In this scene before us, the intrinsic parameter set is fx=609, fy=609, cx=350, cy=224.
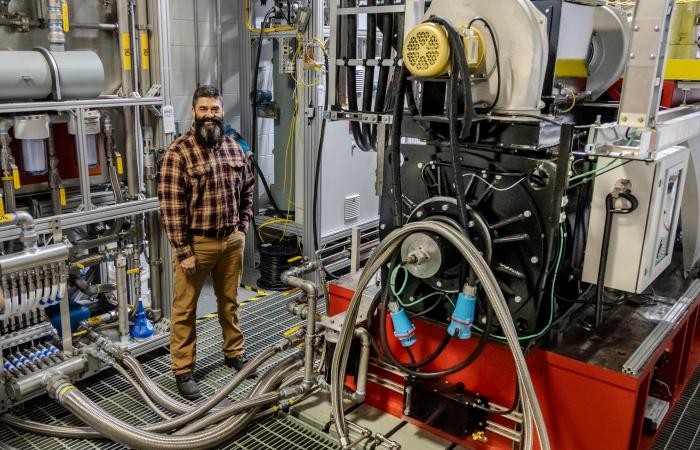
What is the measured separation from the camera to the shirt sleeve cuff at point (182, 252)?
347 cm

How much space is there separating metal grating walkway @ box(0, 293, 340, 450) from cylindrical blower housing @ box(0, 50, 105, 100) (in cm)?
174

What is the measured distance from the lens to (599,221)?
262 cm

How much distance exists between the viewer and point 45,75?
3242 mm

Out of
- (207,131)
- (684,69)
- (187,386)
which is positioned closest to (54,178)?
(207,131)

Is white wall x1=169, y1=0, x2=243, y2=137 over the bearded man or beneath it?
over

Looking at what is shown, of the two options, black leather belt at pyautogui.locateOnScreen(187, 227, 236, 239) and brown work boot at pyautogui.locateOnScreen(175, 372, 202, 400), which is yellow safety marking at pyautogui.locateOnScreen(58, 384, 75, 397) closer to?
brown work boot at pyautogui.locateOnScreen(175, 372, 202, 400)

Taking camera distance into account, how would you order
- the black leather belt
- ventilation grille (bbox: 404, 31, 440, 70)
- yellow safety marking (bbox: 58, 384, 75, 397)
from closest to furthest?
ventilation grille (bbox: 404, 31, 440, 70) → yellow safety marking (bbox: 58, 384, 75, 397) → the black leather belt

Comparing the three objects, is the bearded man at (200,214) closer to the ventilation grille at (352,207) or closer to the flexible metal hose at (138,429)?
the flexible metal hose at (138,429)

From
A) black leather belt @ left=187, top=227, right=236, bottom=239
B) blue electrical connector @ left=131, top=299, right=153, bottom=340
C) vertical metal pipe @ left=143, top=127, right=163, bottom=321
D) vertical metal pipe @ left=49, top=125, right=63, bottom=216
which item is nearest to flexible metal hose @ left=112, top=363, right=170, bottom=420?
blue electrical connector @ left=131, top=299, right=153, bottom=340

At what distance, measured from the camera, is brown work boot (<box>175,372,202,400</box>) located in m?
3.59

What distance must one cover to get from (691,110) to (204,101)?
2567 millimetres

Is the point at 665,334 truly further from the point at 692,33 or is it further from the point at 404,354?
the point at 692,33

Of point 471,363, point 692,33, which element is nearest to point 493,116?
point 471,363

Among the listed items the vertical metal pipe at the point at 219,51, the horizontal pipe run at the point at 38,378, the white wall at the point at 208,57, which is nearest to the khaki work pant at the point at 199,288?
the horizontal pipe run at the point at 38,378
